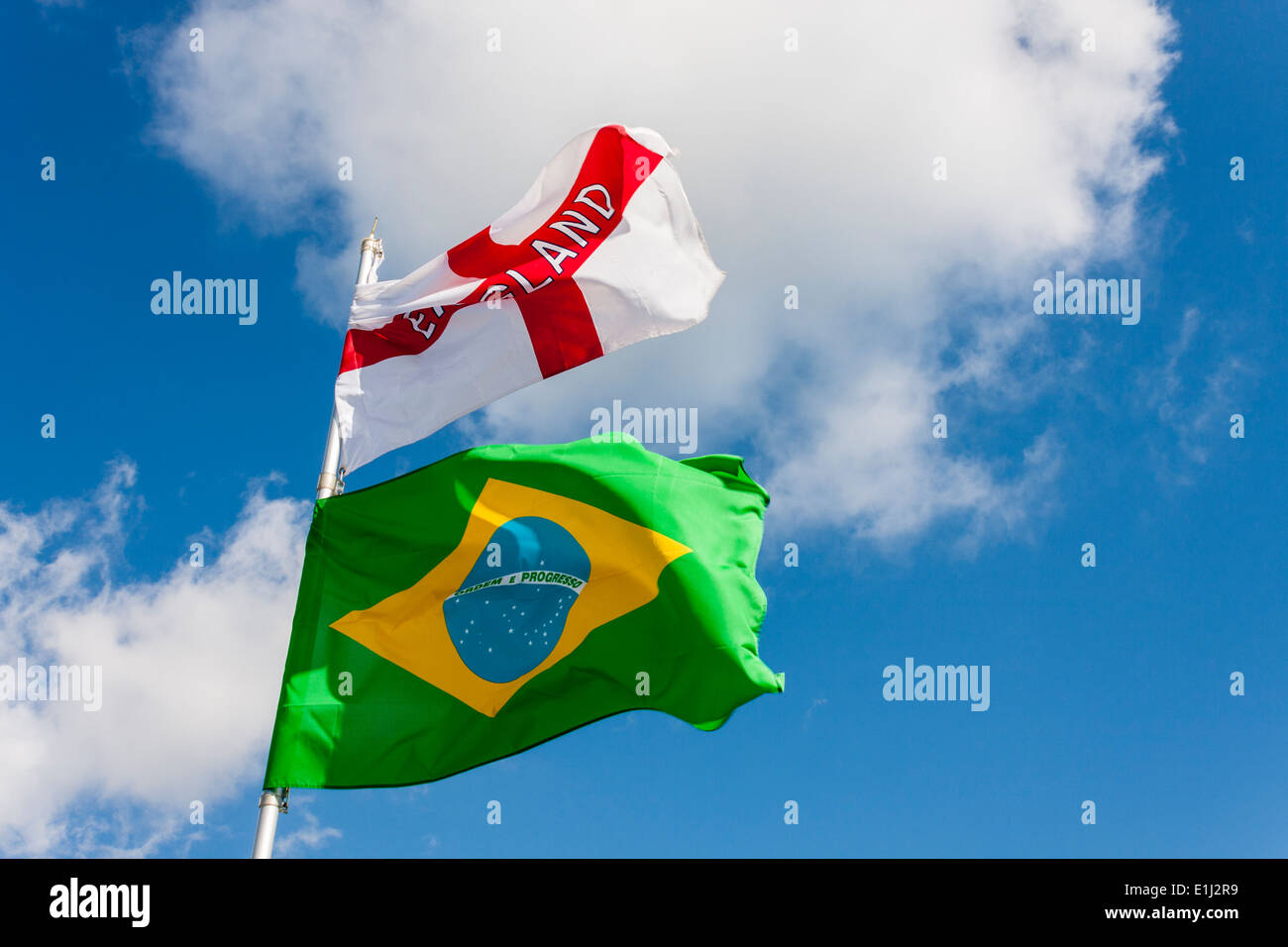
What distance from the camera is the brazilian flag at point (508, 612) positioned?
11891 mm

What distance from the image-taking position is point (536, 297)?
1412 centimetres

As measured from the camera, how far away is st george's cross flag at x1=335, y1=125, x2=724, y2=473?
13.7 metres

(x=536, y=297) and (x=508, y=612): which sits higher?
(x=536, y=297)

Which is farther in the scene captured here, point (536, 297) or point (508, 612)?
point (536, 297)

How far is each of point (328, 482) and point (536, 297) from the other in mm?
3472

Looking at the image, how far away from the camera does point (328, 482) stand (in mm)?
13000

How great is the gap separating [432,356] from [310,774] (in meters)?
5.17

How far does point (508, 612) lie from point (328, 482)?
8.54 ft

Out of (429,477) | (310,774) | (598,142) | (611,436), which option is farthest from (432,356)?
(310,774)

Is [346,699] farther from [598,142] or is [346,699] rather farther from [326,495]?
[598,142]

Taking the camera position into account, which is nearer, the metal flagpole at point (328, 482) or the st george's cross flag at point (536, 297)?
the metal flagpole at point (328, 482)

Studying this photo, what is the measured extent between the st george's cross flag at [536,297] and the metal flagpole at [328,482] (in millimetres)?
182

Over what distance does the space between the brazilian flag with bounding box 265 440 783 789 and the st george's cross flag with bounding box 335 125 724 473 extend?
99cm
